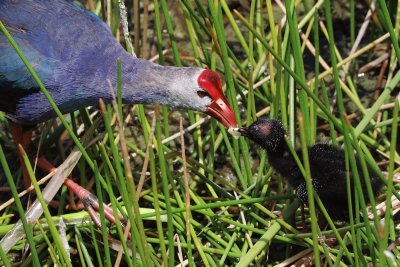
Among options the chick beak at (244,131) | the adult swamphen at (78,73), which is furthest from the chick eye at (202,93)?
the chick beak at (244,131)

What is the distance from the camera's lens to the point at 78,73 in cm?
298

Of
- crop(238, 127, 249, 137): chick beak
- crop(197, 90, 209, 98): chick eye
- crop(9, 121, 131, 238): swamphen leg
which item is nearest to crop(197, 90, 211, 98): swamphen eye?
crop(197, 90, 209, 98): chick eye

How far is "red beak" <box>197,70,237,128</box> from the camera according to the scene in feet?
9.59

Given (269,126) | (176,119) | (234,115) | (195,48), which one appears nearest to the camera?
(269,126)

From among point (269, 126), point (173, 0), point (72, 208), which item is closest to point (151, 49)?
point (173, 0)

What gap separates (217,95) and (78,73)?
0.57m

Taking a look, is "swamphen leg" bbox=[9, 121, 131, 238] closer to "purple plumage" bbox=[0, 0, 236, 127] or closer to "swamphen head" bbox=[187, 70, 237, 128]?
"purple plumage" bbox=[0, 0, 236, 127]

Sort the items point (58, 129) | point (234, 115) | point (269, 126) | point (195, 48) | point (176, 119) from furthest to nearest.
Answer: point (176, 119) → point (58, 129) → point (195, 48) → point (234, 115) → point (269, 126)

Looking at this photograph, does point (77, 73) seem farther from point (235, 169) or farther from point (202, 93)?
point (235, 169)

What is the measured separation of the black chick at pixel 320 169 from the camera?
263cm

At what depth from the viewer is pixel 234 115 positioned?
9.59ft

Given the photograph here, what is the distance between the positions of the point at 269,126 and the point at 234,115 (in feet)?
0.91

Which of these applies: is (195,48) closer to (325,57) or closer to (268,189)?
A: (268,189)

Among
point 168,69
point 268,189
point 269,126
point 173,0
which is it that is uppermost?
point 173,0
